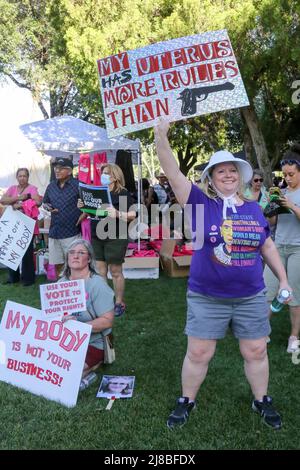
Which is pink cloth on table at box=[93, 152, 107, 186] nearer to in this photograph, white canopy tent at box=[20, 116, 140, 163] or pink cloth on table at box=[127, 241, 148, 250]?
white canopy tent at box=[20, 116, 140, 163]

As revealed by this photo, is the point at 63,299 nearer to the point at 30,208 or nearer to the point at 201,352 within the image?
the point at 201,352

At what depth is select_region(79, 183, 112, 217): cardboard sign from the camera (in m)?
5.05

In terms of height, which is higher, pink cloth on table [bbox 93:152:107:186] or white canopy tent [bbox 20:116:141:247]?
white canopy tent [bbox 20:116:141:247]

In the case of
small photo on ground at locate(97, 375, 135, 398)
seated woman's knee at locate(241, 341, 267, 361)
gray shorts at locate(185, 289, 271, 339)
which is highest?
gray shorts at locate(185, 289, 271, 339)

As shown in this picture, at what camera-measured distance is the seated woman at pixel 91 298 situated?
344 centimetres

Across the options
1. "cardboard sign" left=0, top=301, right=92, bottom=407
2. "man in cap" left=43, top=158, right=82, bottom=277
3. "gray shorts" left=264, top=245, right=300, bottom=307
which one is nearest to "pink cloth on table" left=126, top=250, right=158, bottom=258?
"man in cap" left=43, top=158, right=82, bottom=277

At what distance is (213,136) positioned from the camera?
14.8 metres

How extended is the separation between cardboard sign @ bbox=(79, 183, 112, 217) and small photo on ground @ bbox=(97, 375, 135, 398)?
2029mm

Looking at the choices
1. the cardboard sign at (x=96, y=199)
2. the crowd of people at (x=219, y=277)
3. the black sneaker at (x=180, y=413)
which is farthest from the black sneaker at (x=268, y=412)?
the cardboard sign at (x=96, y=199)

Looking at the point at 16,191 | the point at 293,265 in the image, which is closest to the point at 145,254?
the point at 16,191

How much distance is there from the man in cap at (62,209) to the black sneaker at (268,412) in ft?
11.6

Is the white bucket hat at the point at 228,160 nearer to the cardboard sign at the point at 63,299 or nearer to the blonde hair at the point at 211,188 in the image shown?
the blonde hair at the point at 211,188
